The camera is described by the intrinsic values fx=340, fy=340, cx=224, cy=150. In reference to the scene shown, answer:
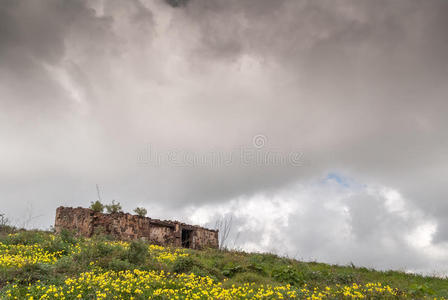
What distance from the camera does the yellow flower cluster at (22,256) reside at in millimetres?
11923

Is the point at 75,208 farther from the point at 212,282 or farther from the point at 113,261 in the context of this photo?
the point at 212,282

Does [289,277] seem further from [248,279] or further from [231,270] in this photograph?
[231,270]

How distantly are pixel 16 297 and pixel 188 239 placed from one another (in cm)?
2677

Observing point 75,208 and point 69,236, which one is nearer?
point 69,236

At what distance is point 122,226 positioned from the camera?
29.7 m

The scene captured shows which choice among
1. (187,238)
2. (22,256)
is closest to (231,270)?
(22,256)

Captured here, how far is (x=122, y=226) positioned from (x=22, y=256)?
15684 millimetres

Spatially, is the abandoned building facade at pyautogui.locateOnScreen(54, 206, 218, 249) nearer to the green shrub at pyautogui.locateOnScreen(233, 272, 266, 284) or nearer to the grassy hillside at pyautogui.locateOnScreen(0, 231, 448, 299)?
the grassy hillside at pyautogui.locateOnScreen(0, 231, 448, 299)

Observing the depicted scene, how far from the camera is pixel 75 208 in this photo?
29.6 m

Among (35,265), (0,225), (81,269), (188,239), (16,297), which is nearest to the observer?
(16,297)

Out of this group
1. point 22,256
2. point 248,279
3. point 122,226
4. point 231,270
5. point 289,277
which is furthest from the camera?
point 122,226

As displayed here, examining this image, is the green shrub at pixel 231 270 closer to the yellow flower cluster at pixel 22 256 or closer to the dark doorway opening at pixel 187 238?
the yellow flower cluster at pixel 22 256

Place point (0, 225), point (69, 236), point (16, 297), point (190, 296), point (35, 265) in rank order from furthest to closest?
1. point (0, 225)
2. point (69, 236)
3. point (35, 265)
4. point (190, 296)
5. point (16, 297)

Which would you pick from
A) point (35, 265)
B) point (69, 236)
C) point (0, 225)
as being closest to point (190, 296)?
point (35, 265)
